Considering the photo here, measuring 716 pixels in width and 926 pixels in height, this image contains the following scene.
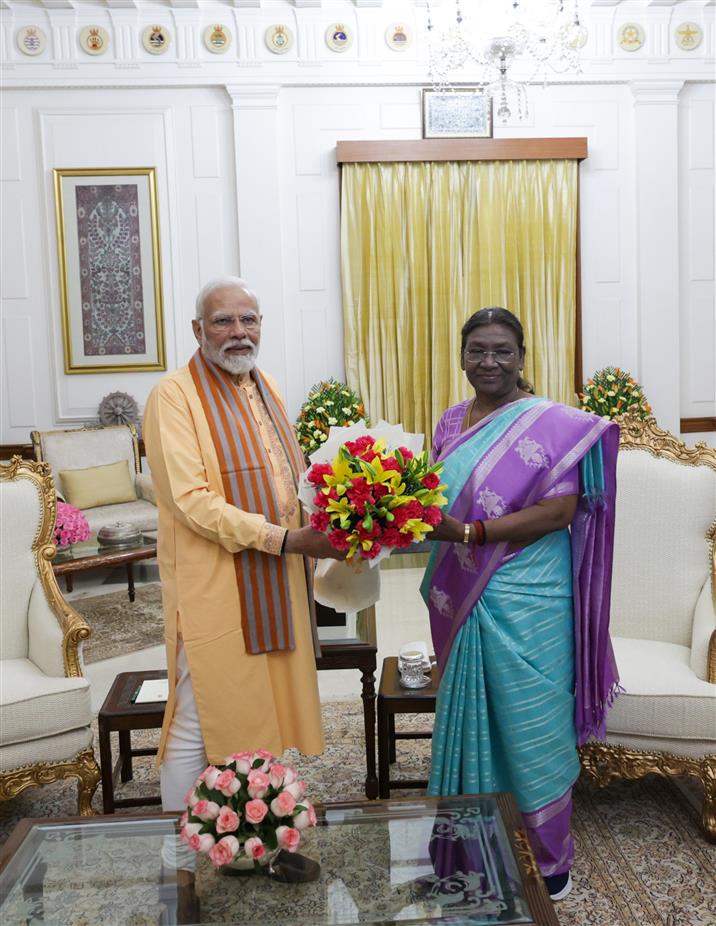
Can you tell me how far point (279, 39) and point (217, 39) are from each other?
474mm

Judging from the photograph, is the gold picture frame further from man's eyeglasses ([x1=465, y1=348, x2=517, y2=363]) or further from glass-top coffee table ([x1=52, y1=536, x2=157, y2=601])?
man's eyeglasses ([x1=465, y1=348, x2=517, y2=363])

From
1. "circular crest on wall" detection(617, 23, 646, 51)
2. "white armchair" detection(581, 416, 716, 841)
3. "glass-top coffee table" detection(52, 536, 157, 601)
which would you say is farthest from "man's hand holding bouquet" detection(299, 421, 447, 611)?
"circular crest on wall" detection(617, 23, 646, 51)

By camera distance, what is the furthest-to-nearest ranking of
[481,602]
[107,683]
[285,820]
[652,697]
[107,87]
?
1. [107,87]
2. [107,683]
3. [652,697]
4. [481,602]
5. [285,820]

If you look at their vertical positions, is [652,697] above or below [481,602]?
below

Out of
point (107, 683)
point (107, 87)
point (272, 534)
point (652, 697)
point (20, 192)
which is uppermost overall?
point (107, 87)

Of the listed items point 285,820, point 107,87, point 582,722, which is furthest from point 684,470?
point 107,87

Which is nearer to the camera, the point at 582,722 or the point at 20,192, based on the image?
the point at 582,722

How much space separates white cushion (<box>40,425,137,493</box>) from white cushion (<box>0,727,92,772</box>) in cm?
372

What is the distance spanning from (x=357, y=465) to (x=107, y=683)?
8.94 feet

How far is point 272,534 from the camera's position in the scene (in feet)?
7.68

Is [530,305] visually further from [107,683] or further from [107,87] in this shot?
[107,683]

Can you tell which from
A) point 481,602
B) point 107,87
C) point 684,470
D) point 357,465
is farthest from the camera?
point 107,87

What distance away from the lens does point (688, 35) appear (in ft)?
23.3

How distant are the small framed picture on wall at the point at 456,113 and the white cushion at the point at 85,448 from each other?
3.34 m
